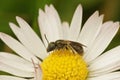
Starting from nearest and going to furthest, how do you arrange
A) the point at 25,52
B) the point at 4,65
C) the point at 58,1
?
1. the point at 4,65
2. the point at 25,52
3. the point at 58,1

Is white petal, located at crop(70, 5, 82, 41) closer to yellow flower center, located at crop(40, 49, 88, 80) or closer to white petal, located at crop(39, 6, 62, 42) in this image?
white petal, located at crop(39, 6, 62, 42)

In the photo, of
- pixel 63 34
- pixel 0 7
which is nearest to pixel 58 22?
pixel 63 34

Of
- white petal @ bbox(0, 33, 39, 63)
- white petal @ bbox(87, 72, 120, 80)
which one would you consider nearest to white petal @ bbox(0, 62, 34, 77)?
white petal @ bbox(0, 33, 39, 63)

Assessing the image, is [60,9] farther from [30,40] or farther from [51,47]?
[51,47]

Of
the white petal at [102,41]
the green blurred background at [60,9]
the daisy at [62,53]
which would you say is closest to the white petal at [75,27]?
the daisy at [62,53]

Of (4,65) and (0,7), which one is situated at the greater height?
(0,7)

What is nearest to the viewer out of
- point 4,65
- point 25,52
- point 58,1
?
point 4,65

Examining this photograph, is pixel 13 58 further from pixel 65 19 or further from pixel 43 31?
pixel 65 19

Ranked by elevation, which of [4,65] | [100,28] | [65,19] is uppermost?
[65,19]

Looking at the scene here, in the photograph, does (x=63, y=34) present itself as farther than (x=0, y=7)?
No
